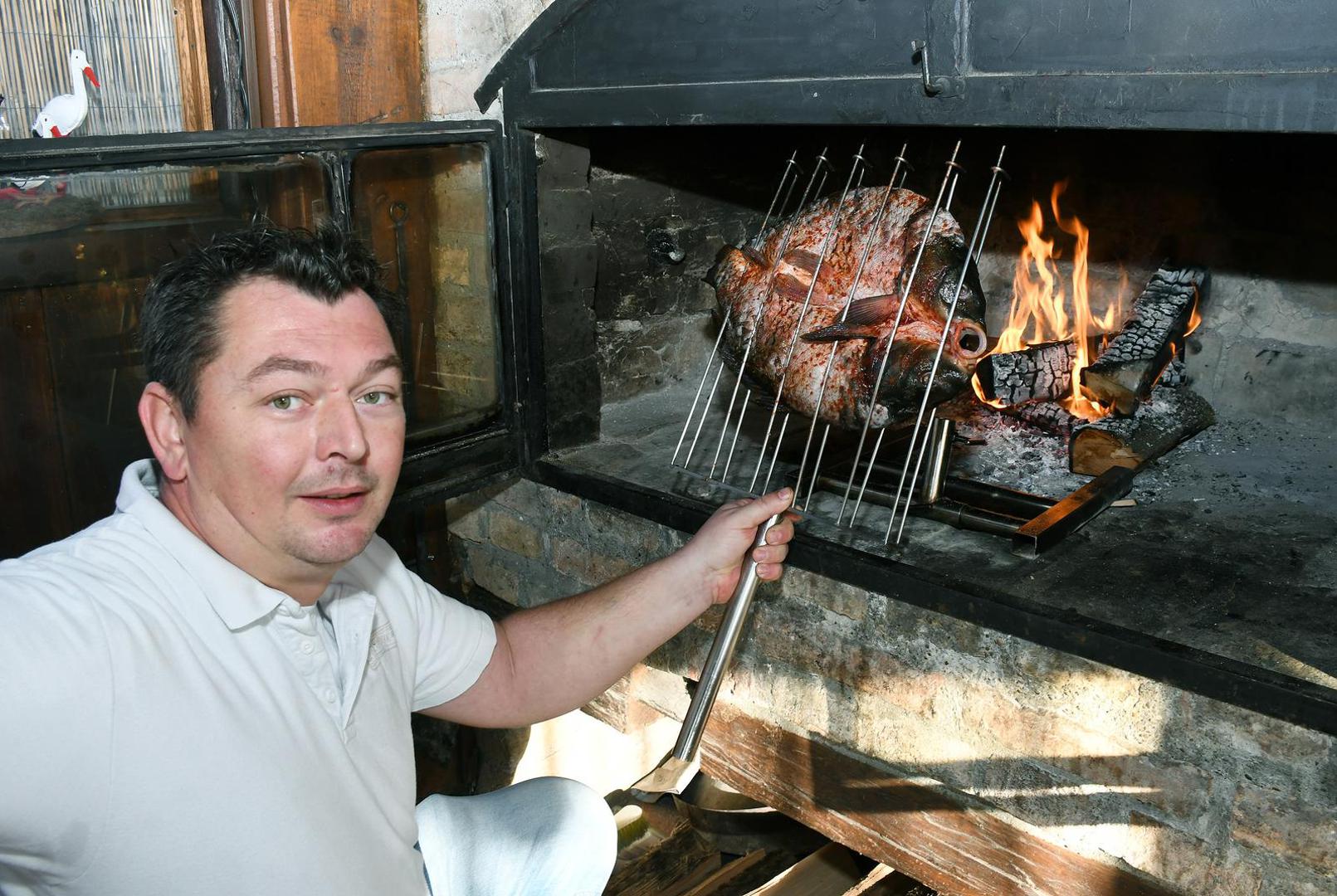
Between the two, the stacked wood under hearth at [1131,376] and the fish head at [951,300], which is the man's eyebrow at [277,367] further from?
the stacked wood under hearth at [1131,376]

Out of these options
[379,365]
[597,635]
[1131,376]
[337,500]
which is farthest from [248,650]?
[1131,376]

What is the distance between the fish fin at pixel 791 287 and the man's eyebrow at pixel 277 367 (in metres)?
1.40

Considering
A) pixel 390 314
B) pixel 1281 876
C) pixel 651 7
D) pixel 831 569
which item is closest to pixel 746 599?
pixel 831 569

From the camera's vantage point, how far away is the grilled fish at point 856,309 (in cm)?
250

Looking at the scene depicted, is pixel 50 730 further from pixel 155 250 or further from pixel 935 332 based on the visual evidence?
pixel 935 332

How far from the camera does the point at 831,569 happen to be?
2.59m

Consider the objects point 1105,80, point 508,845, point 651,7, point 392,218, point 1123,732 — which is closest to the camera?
point 1105,80

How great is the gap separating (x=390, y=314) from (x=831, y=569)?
1194mm

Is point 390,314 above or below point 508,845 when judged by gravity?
above

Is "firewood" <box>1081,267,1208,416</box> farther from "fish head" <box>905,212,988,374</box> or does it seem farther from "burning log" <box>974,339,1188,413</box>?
"fish head" <box>905,212,988,374</box>

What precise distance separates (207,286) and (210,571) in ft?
1.44

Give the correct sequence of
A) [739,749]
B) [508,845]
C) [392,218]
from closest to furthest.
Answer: [508,845], [392,218], [739,749]

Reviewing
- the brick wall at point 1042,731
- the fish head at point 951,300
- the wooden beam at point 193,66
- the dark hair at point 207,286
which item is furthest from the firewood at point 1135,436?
the wooden beam at point 193,66

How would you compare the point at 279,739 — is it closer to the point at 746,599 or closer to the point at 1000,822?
the point at 746,599
